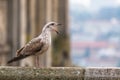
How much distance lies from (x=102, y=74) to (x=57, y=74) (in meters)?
0.56

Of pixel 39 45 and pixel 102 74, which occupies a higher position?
pixel 39 45

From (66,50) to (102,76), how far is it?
125 ft

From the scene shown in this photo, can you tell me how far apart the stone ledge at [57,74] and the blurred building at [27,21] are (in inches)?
577

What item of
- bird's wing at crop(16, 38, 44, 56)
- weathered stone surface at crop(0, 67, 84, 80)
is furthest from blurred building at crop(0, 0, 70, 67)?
weathered stone surface at crop(0, 67, 84, 80)

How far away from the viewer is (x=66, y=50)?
4956cm

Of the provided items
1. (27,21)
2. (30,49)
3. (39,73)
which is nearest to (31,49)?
(30,49)

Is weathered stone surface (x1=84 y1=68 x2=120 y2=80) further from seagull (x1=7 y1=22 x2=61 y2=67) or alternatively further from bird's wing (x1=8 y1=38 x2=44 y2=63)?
bird's wing (x1=8 y1=38 x2=44 y2=63)

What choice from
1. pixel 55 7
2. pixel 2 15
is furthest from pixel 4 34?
pixel 55 7

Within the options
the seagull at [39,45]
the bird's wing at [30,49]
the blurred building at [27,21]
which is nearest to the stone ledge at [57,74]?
the seagull at [39,45]

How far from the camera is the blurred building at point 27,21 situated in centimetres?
2942

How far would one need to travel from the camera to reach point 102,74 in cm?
1152

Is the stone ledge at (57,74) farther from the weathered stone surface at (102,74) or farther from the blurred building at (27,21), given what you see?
the blurred building at (27,21)

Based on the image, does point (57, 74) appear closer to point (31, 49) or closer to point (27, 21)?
point (31, 49)

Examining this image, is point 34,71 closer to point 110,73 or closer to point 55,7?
point 110,73
